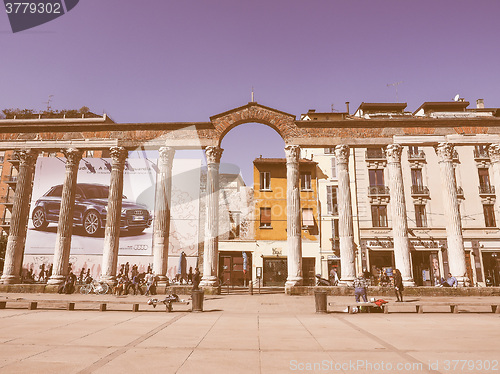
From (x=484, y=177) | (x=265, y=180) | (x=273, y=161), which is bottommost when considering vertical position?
(x=484, y=177)

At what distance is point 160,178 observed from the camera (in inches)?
855

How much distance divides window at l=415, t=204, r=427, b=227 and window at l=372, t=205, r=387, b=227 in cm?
284

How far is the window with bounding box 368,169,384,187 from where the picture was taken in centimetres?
3331

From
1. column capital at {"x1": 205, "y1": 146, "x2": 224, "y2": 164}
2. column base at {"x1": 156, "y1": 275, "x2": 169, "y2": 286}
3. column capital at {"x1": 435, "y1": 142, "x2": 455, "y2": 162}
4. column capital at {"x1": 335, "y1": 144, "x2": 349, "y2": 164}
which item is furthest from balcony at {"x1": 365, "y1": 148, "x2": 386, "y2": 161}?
column base at {"x1": 156, "y1": 275, "x2": 169, "y2": 286}

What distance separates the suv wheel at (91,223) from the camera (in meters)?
31.1

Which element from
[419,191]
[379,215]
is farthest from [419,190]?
Answer: [379,215]

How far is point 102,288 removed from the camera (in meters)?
20.1

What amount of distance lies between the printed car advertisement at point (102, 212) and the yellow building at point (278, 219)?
20.8ft

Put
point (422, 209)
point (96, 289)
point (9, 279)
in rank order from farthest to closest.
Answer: point (422, 209) → point (9, 279) → point (96, 289)

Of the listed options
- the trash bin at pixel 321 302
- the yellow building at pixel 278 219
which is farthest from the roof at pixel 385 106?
the trash bin at pixel 321 302

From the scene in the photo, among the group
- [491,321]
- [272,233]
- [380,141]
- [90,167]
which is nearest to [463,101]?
[380,141]

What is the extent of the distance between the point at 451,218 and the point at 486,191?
1444cm

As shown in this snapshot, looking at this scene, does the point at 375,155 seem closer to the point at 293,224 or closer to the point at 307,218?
the point at 307,218

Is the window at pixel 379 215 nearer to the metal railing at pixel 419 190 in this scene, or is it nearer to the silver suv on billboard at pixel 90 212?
the metal railing at pixel 419 190
